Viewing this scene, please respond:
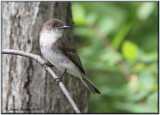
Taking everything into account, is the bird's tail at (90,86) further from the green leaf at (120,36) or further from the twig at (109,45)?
the green leaf at (120,36)

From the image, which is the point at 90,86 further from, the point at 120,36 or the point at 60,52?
the point at 120,36

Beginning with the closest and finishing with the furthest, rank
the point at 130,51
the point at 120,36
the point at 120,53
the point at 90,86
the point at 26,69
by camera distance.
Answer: the point at 90,86, the point at 26,69, the point at 130,51, the point at 120,36, the point at 120,53

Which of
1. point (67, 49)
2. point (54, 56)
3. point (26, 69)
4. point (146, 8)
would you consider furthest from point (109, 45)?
point (26, 69)

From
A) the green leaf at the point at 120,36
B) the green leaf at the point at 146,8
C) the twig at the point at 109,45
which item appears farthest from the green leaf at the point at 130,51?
the green leaf at the point at 146,8

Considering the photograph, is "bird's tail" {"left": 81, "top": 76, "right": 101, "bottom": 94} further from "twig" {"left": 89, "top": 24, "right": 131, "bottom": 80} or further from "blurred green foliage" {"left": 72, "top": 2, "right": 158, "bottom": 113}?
"twig" {"left": 89, "top": 24, "right": 131, "bottom": 80}

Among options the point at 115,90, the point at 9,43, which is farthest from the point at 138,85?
the point at 9,43
